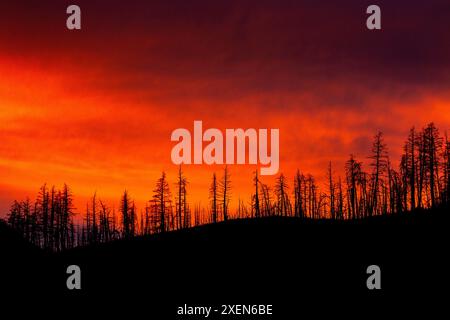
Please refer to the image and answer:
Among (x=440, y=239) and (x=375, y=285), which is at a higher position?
(x=440, y=239)

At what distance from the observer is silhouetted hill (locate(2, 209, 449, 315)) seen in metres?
35.8

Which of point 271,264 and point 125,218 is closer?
point 271,264

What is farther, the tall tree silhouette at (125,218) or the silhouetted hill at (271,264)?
the tall tree silhouette at (125,218)

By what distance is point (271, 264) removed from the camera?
40.1 m

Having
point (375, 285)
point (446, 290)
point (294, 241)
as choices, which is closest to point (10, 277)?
point (294, 241)

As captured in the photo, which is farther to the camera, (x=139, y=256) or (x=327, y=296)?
(x=139, y=256)

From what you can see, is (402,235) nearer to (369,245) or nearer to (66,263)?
(369,245)

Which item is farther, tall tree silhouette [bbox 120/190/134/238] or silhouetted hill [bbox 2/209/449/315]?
tall tree silhouette [bbox 120/190/134/238]

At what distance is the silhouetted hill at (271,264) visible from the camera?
117 feet

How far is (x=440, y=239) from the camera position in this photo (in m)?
40.7
